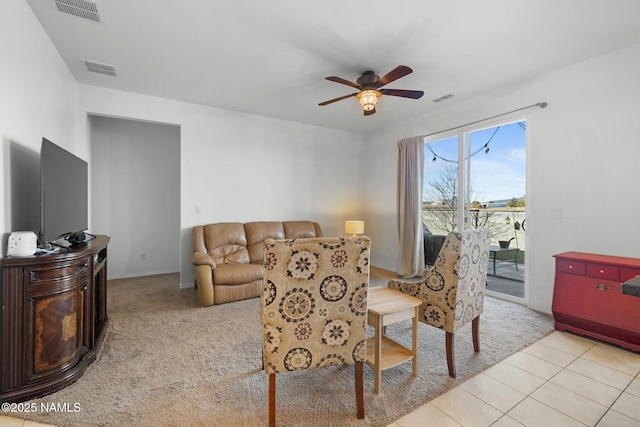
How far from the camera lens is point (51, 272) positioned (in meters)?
1.77

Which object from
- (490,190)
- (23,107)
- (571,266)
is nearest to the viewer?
(23,107)

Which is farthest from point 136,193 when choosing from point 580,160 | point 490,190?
point 580,160

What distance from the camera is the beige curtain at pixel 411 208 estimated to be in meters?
4.50

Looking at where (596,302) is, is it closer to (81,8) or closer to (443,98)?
(443,98)

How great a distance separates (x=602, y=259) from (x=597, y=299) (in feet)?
1.20

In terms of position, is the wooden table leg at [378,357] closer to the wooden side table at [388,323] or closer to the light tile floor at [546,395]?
the wooden side table at [388,323]

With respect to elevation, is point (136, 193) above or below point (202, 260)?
above

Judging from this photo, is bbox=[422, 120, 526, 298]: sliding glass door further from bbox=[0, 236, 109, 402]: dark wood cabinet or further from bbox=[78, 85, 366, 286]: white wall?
bbox=[0, 236, 109, 402]: dark wood cabinet

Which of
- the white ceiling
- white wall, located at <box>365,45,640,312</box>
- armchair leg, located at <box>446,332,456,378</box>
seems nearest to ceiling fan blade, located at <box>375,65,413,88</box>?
the white ceiling

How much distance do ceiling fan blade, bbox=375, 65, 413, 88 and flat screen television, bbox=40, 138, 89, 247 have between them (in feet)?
8.93

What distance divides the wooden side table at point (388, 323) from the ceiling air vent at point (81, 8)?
3.04 meters

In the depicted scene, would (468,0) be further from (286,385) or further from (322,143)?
(322,143)

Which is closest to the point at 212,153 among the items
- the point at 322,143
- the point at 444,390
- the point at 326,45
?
the point at 322,143

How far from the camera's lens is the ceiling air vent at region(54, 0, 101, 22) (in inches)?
81.5
